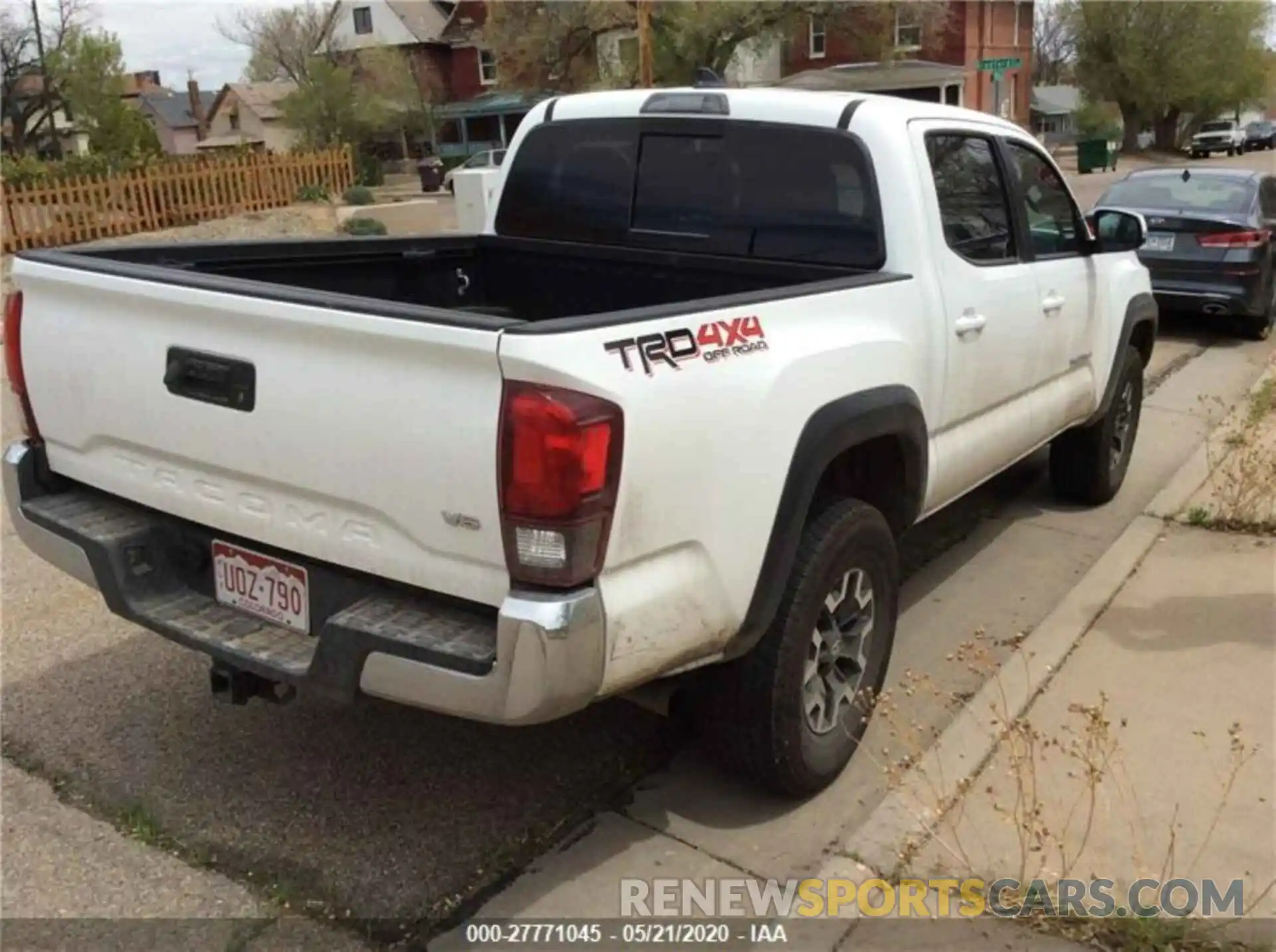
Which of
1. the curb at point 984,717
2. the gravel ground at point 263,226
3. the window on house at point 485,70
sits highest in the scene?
the window on house at point 485,70

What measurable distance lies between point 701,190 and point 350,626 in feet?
7.47

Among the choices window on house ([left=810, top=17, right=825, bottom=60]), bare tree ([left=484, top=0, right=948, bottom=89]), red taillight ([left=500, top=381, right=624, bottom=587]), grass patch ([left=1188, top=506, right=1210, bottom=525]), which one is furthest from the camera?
window on house ([left=810, top=17, right=825, bottom=60])

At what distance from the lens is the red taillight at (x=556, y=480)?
8.09ft

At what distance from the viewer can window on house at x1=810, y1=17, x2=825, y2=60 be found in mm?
42844

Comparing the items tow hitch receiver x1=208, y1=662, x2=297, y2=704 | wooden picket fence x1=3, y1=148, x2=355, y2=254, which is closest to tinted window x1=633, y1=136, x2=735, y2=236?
tow hitch receiver x1=208, y1=662, x2=297, y2=704

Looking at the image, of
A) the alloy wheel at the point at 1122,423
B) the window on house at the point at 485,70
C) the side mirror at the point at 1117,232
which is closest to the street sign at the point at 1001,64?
the alloy wheel at the point at 1122,423

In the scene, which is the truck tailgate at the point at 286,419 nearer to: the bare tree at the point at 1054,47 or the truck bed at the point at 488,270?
the truck bed at the point at 488,270

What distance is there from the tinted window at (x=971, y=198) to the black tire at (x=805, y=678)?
Result: 123cm

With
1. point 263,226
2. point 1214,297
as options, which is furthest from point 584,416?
point 263,226

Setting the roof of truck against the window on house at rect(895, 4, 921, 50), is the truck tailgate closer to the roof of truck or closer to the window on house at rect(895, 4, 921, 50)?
the roof of truck

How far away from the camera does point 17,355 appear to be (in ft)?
11.5

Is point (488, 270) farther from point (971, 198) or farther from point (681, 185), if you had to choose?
point (971, 198)

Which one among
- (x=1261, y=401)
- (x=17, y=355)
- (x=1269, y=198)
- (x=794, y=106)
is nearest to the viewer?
(x=17, y=355)

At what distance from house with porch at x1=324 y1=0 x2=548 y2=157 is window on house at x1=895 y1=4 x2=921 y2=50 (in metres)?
20.3
